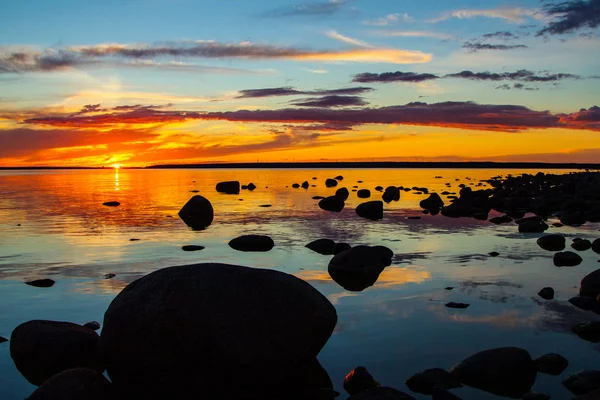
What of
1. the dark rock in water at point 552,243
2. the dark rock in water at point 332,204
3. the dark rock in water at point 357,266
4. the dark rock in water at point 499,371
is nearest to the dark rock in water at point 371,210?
the dark rock in water at point 332,204

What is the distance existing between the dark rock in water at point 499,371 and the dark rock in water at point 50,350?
5.22 metres

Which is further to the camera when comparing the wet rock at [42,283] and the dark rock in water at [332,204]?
the dark rock in water at [332,204]

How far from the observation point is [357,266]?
14.9 m

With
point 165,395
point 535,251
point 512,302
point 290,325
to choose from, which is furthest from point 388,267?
point 165,395

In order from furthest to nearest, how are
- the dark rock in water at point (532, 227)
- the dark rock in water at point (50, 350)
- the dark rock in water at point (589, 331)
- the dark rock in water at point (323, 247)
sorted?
1. the dark rock in water at point (532, 227)
2. the dark rock in water at point (323, 247)
3. the dark rock in water at point (589, 331)
4. the dark rock in water at point (50, 350)

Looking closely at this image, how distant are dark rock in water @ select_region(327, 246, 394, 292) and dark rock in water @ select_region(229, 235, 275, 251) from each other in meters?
4.36

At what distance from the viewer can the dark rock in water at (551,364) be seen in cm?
793

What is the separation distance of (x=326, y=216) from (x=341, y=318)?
2018 centimetres

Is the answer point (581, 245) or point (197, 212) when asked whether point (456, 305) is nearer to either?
point (581, 245)

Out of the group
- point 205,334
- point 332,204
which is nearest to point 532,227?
point 332,204

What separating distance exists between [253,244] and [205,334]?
38.8ft

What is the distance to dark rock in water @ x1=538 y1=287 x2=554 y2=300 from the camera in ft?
39.4

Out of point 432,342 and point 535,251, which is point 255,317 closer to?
point 432,342

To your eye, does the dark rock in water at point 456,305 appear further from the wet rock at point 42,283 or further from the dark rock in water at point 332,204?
the dark rock in water at point 332,204
